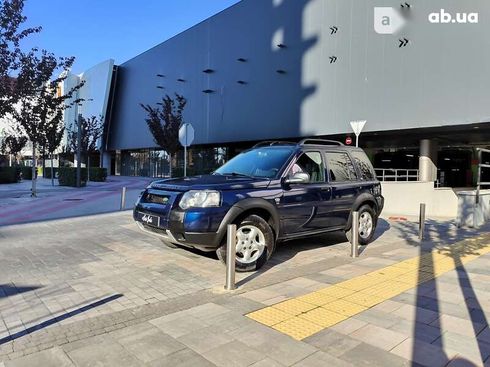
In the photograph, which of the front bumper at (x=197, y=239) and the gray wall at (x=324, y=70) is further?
the gray wall at (x=324, y=70)

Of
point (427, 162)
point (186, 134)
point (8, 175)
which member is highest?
point (186, 134)

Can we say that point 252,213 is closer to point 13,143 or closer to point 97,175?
point 97,175

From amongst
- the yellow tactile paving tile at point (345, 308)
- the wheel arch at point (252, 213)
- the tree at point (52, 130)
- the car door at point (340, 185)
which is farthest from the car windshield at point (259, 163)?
the tree at point (52, 130)

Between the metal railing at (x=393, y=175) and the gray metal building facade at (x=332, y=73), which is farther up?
the gray metal building facade at (x=332, y=73)

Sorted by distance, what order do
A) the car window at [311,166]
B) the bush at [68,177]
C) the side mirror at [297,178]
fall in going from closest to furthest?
the side mirror at [297,178] < the car window at [311,166] < the bush at [68,177]

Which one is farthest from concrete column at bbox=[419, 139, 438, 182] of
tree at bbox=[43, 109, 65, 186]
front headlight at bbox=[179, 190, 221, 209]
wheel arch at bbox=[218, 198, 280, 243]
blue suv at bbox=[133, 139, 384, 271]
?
tree at bbox=[43, 109, 65, 186]

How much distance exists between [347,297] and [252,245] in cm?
163

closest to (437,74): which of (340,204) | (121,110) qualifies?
(340,204)

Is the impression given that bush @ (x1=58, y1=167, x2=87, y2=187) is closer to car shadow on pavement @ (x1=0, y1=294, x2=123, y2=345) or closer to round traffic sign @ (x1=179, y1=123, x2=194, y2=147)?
round traffic sign @ (x1=179, y1=123, x2=194, y2=147)

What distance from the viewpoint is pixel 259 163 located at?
7059 millimetres

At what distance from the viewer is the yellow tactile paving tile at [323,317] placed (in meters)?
4.21

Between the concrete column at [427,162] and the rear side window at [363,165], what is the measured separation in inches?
540

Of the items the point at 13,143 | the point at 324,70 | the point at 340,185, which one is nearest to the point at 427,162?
the point at 324,70

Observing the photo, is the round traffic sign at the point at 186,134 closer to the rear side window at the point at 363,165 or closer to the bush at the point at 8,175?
the rear side window at the point at 363,165
